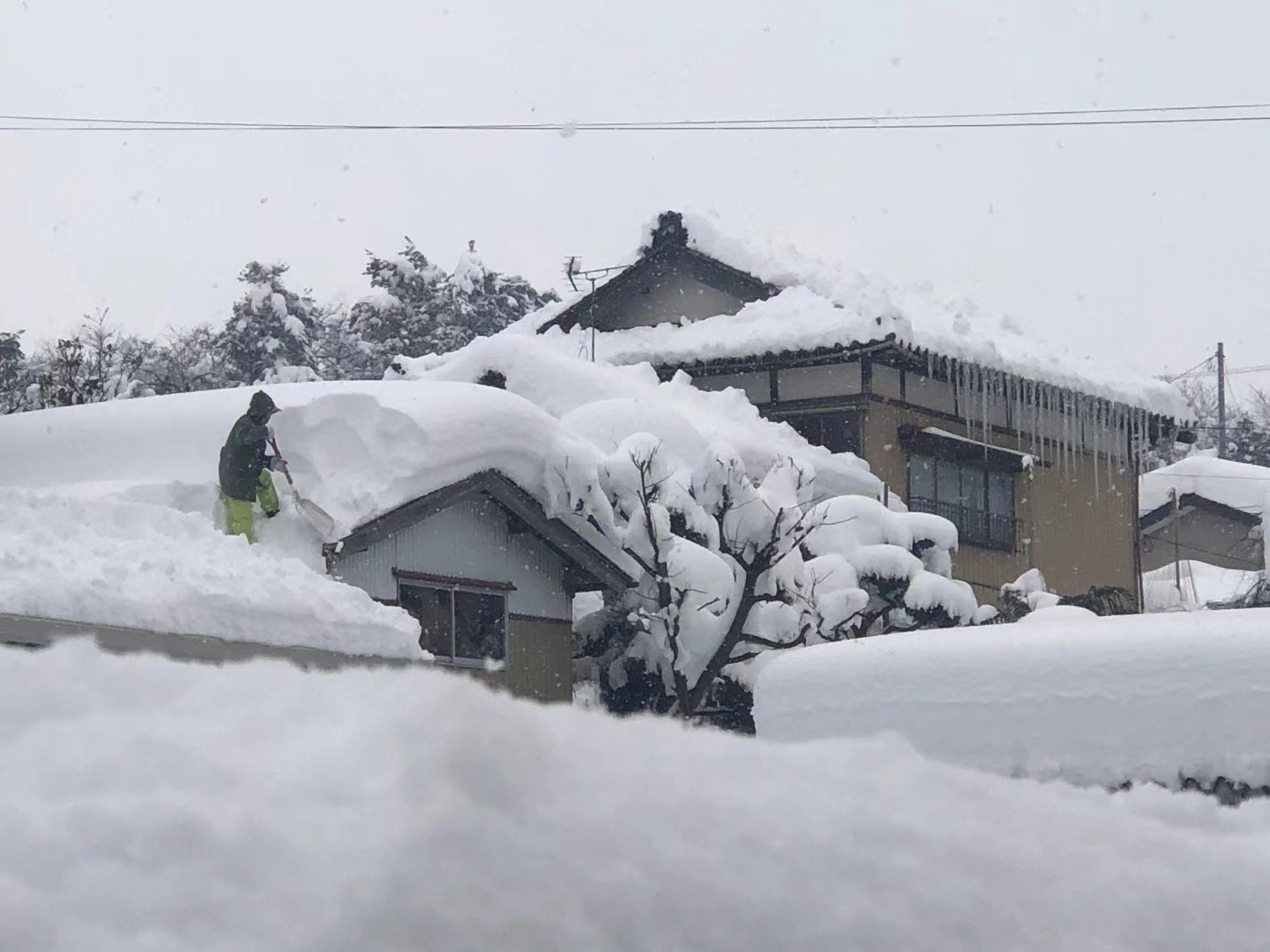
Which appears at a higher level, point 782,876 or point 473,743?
point 473,743

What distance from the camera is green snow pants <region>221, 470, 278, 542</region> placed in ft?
39.8

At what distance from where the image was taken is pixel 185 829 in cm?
191

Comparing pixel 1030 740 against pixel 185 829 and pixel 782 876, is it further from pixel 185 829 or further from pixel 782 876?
pixel 185 829

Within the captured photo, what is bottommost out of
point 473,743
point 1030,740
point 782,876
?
point 1030,740

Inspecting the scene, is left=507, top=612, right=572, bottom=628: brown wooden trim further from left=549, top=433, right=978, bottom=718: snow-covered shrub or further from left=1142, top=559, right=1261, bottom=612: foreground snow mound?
left=1142, top=559, right=1261, bottom=612: foreground snow mound

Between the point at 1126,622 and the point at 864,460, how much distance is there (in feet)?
36.6

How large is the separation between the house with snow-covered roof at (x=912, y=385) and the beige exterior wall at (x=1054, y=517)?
0.03 meters

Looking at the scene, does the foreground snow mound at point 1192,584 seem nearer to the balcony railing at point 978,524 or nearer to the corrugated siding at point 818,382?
the balcony railing at point 978,524

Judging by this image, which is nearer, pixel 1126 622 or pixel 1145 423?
pixel 1126 622

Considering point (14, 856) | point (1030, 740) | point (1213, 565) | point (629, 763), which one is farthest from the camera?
point (1213, 565)

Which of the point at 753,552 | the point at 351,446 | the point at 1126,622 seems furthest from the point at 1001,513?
the point at 1126,622

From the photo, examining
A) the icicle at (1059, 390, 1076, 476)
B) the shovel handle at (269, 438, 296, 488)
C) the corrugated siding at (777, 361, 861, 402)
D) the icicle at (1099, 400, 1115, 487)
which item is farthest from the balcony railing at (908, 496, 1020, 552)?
the shovel handle at (269, 438, 296, 488)

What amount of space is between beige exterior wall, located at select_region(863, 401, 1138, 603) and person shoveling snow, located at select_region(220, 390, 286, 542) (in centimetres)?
924

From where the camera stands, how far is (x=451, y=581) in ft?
46.5
